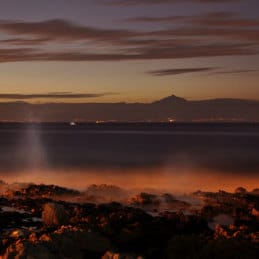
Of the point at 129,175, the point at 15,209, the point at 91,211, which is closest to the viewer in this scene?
the point at 91,211

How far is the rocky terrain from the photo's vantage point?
732 inches

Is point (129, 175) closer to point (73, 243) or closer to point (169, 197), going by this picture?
point (169, 197)

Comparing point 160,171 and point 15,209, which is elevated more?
point 160,171

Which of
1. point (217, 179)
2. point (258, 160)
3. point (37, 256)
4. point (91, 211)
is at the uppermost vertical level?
point (258, 160)

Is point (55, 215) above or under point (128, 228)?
above

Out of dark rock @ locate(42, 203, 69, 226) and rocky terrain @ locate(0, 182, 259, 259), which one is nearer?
rocky terrain @ locate(0, 182, 259, 259)

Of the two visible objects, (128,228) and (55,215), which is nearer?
(128,228)

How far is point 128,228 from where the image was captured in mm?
23500

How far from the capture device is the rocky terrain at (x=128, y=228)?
61.0ft

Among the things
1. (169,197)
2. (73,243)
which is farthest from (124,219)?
(169,197)

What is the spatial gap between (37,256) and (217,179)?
43.7m

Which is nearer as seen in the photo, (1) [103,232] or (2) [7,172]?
(1) [103,232]

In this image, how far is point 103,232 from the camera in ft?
73.7

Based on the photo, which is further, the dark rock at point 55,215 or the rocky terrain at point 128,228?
the dark rock at point 55,215
